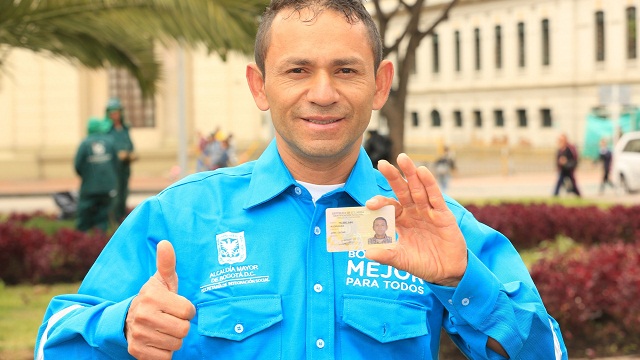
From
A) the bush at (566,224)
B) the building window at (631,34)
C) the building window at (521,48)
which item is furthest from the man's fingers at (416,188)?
the building window at (521,48)

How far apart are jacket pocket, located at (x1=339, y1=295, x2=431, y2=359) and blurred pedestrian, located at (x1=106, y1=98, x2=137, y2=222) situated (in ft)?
42.8

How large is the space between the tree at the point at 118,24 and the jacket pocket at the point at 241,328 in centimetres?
747

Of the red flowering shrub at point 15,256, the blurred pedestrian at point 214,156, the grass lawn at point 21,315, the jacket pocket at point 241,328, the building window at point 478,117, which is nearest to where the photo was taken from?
the jacket pocket at point 241,328

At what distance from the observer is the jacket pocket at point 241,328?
8.36 ft

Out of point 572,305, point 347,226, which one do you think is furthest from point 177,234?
point 572,305

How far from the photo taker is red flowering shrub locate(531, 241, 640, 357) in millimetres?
7395

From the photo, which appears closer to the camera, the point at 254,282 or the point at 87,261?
the point at 254,282

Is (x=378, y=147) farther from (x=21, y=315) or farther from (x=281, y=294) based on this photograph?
(x=281, y=294)

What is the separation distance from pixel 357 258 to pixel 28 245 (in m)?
9.13

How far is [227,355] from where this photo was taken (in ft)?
8.43

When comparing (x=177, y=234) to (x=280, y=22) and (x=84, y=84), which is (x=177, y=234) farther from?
(x=84, y=84)

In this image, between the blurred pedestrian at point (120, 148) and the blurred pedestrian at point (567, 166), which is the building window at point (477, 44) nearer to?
the blurred pedestrian at point (567, 166)

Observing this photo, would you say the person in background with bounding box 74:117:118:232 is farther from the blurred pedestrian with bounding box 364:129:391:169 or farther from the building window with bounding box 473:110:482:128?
the building window with bounding box 473:110:482:128

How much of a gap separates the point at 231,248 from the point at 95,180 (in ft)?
38.4
